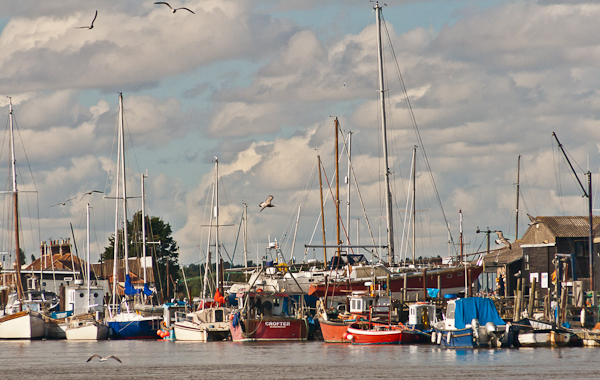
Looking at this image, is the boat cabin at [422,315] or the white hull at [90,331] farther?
the white hull at [90,331]

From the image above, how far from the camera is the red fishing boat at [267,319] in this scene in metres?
65.1

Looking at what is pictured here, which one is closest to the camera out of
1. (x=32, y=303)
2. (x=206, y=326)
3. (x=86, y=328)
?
(x=206, y=326)

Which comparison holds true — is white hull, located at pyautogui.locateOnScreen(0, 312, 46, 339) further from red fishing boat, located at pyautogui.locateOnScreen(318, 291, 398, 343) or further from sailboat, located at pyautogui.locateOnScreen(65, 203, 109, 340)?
red fishing boat, located at pyautogui.locateOnScreen(318, 291, 398, 343)

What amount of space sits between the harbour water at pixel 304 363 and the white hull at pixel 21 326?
1391cm

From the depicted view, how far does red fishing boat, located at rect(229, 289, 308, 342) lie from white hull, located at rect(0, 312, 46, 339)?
19420 mm

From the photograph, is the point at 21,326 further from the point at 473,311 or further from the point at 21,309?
the point at 473,311

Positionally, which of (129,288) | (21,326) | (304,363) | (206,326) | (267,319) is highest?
(129,288)

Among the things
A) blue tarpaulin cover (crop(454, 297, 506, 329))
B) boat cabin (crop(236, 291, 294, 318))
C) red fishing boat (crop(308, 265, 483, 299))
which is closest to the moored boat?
boat cabin (crop(236, 291, 294, 318))

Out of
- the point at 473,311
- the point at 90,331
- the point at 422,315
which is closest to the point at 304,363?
the point at 473,311

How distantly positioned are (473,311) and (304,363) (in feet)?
38.6

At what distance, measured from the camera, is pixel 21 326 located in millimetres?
76688

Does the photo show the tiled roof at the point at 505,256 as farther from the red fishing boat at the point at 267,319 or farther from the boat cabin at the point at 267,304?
the red fishing boat at the point at 267,319

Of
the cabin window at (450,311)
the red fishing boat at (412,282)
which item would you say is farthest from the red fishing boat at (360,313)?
the red fishing boat at (412,282)

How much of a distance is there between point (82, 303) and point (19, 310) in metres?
5.87
